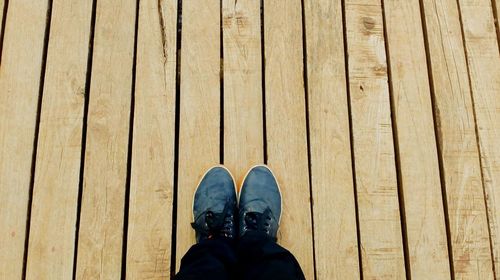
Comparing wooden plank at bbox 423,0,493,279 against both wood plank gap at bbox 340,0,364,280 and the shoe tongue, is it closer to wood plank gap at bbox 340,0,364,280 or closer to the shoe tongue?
wood plank gap at bbox 340,0,364,280

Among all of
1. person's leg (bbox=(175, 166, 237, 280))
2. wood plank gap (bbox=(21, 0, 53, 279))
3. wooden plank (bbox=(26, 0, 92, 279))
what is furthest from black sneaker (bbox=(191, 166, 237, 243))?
wood plank gap (bbox=(21, 0, 53, 279))

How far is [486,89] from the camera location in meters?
1.68

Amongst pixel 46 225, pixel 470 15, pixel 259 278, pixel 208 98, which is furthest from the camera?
pixel 470 15

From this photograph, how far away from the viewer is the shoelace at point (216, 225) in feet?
4.99

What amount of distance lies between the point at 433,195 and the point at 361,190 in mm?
219

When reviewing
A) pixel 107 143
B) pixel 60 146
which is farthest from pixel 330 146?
pixel 60 146

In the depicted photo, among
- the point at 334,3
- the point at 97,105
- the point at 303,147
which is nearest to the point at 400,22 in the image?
the point at 334,3

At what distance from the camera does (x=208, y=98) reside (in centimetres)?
163

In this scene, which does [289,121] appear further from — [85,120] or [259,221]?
[85,120]

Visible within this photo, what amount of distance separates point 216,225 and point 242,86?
441 mm

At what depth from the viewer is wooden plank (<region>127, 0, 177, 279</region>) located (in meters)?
1.51

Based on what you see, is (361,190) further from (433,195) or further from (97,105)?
(97,105)

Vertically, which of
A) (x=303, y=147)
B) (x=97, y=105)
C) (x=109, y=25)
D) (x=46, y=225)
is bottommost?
(x=46, y=225)

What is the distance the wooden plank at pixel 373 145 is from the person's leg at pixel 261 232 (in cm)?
26
